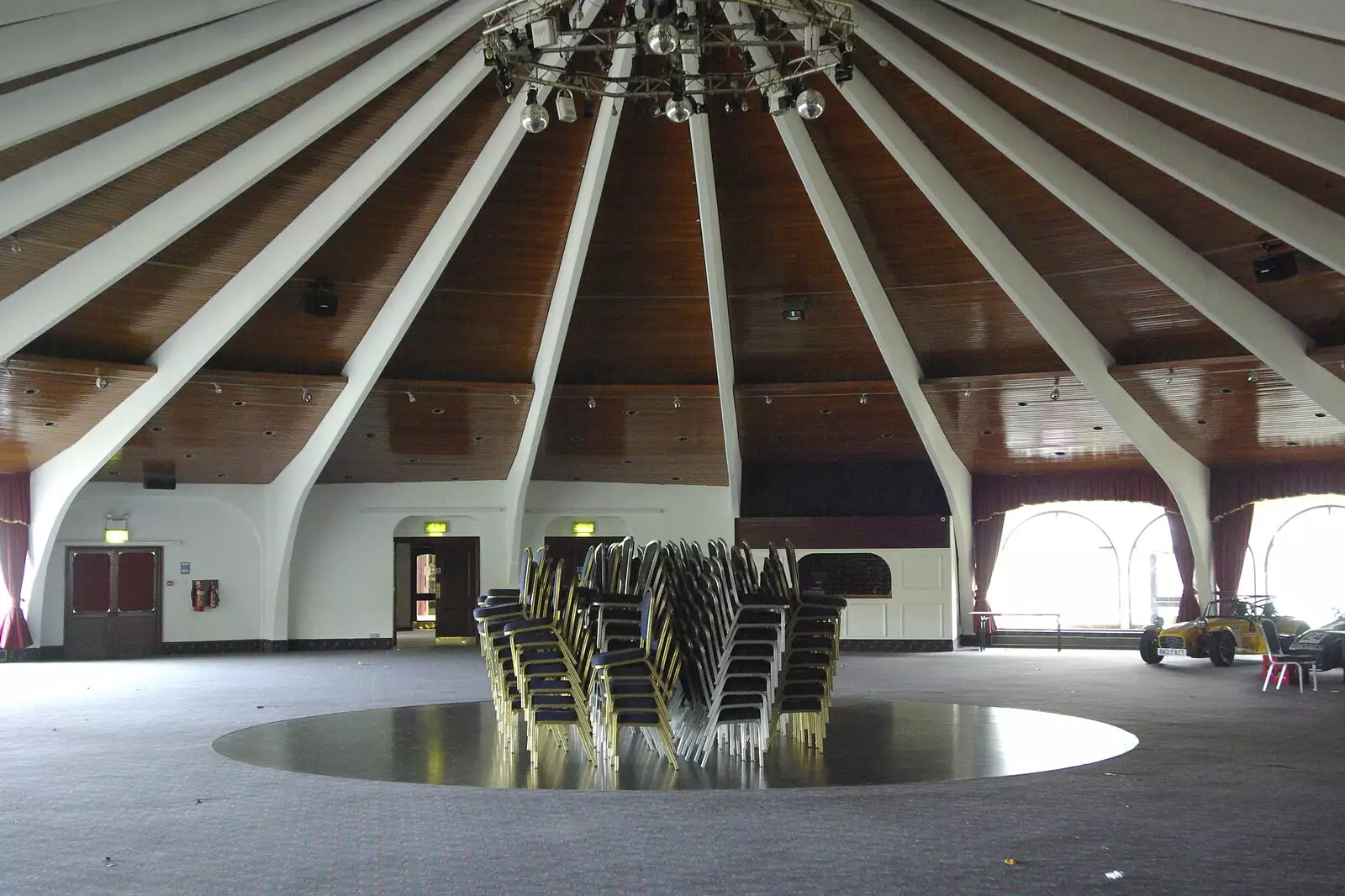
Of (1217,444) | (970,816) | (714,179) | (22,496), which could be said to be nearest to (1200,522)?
(1217,444)

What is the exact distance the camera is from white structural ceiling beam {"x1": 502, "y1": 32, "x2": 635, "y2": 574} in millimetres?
10859

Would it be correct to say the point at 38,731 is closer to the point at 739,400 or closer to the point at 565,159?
the point at 565,159

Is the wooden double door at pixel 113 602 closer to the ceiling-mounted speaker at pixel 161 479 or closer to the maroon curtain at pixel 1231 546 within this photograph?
the ceiling-mounted speaker at pixel 161 479

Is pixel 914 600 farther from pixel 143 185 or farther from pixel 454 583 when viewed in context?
pixel 143 185

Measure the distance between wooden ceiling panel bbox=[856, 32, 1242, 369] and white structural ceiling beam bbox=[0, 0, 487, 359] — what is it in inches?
143

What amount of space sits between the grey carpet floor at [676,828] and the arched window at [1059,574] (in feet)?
39.3

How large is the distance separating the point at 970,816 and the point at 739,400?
469 inches

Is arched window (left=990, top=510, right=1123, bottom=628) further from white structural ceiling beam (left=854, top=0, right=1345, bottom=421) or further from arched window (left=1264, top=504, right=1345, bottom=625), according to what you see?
white structural ceiling beam (left=854, top=0, right=1345, bottom=421)

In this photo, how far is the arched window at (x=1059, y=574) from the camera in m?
22.0

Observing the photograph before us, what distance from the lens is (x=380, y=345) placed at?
49.7ft

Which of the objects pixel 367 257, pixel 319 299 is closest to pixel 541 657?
pixel 367 257

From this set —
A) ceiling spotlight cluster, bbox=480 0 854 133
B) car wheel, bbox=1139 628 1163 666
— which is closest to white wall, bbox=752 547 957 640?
car wheel, bbox=1139 628 1163 666

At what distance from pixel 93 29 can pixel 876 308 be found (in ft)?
31.8

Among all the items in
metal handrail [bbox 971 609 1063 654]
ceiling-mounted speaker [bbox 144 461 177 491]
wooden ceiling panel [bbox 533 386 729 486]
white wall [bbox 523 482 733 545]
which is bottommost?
metal handrail [bbox 971 609 1063 654]
